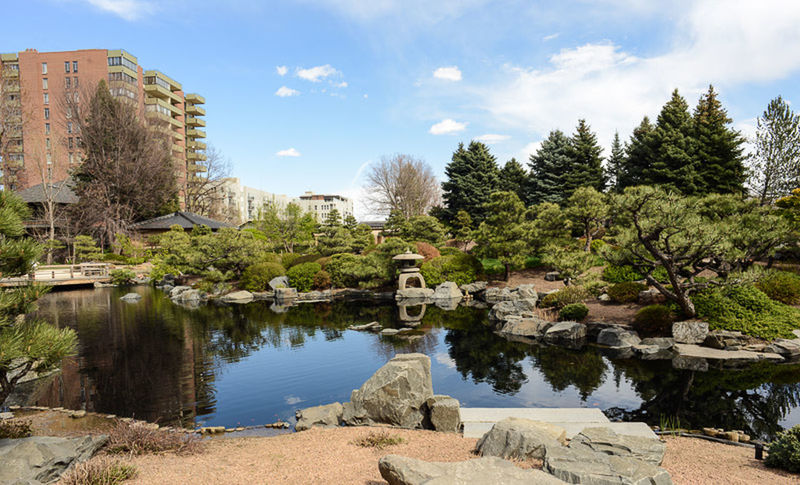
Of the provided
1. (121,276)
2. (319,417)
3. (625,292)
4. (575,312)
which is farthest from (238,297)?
(625,292)

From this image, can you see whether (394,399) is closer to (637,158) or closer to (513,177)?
(637,158)

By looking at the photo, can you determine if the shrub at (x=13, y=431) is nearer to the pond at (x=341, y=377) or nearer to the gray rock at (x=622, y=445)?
the pond at (x=341, y=377)

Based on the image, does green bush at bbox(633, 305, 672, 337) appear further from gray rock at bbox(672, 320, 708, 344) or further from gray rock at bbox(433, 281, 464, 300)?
gray rock at bbox(433, 281, 464, 300)

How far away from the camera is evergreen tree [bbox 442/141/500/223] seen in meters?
39.0

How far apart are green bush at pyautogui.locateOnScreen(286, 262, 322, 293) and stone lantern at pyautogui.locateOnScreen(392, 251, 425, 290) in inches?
185

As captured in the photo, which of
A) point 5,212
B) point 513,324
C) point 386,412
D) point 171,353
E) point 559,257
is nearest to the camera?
point 5,212

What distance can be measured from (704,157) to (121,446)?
3449 centimetres

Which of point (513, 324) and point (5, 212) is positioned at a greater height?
point (5, 212)

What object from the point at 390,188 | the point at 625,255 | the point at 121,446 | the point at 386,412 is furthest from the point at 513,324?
the point at 390,188

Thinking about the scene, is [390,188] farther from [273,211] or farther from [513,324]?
[513,324]

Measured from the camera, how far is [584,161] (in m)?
35.5

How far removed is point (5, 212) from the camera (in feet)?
16.0

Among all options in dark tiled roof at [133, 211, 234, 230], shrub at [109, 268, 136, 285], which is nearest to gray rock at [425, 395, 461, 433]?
shrub at [109, 268, 136, 285]

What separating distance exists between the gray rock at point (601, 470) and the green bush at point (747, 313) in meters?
9.65
